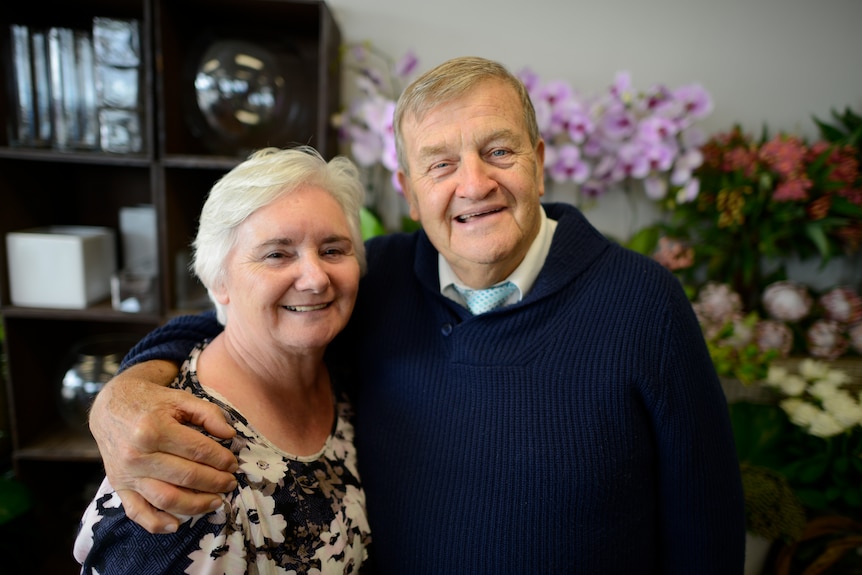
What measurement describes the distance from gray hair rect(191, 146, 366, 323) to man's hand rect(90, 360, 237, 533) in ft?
0.86

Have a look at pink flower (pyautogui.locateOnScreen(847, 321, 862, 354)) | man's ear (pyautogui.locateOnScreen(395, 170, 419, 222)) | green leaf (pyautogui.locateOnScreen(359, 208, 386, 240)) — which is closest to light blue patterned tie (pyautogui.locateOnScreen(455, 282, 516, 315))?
man's ear (pyautogui.locateOnScreen(395, 170, 419, 222))

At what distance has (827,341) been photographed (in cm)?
172

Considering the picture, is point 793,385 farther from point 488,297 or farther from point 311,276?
point 311,276

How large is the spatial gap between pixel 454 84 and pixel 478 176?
0.18 m

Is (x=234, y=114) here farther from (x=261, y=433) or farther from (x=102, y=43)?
(x=261, y=433)

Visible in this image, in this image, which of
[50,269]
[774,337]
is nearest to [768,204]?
[774,337]

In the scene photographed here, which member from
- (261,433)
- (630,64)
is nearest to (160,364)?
(261,433)

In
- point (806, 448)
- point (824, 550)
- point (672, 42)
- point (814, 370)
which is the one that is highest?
point (672, 42)

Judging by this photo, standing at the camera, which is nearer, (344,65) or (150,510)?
(150,510)

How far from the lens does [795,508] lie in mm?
1446

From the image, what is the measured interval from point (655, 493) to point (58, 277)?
188 cm

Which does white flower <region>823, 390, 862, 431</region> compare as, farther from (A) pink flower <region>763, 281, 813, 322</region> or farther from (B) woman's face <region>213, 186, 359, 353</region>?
(B) woman's face <region>213, 186, 359, 353</region>

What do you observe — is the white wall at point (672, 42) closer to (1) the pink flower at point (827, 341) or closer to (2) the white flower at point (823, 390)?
(1) the pink flower at point (827, 341)

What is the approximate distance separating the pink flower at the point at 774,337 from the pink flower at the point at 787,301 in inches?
2.1
